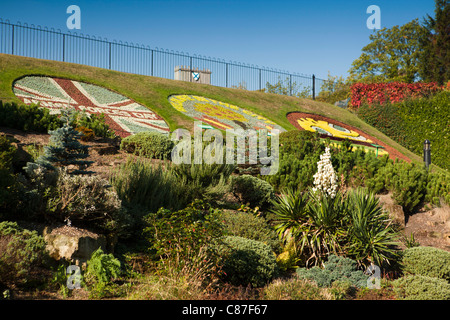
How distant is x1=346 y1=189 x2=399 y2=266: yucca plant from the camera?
770 centimetres

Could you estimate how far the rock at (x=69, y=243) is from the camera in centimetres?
583

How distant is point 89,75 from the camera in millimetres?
20078

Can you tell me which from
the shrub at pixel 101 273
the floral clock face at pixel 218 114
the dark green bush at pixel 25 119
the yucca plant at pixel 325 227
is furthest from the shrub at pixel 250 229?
the floral clock face at pixel 218 114

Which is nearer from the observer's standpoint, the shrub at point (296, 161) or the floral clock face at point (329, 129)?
the shrub at point (296, 161)

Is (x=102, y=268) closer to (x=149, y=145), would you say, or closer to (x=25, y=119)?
(x=149, y=145)

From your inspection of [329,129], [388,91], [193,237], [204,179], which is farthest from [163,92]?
[388,91]

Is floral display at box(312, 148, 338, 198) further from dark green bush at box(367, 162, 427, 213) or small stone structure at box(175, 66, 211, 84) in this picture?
small stone structure at box(175, 66, 211, 84)

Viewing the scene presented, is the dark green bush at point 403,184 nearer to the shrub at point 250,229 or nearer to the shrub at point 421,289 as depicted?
the shrub at point 250,229

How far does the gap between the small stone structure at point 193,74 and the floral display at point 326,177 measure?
19.8 metres

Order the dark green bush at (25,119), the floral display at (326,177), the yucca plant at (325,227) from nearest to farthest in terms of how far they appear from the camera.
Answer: the yucca plant at (325,227) < the floral display at (326,177) < the dark green bush at (25,119)

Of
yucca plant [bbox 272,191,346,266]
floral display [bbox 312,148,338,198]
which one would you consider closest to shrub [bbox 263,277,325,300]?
yucca plant [bbox 272,191,346,266]

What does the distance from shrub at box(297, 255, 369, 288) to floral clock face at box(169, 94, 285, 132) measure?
38.4ft

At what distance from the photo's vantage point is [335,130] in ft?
74.4
